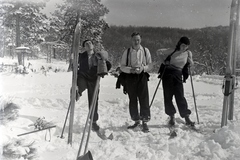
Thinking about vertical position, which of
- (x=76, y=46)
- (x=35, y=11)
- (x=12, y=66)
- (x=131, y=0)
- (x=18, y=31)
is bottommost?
(x=12, y=66)

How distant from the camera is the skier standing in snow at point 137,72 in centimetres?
360

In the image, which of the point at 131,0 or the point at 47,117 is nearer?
the point at 131,0

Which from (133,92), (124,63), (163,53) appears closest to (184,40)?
(163,53)

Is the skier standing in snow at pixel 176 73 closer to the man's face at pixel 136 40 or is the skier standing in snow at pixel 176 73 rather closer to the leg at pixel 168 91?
the leg at pixel 168 91

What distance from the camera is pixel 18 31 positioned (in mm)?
3145

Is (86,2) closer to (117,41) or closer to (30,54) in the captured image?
(117,41)

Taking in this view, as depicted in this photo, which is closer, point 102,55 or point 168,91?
point 102,55

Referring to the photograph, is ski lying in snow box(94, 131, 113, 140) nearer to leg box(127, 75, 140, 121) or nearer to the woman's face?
leg box(127, 75, 140, 121)

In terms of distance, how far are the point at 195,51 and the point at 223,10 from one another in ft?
7.31

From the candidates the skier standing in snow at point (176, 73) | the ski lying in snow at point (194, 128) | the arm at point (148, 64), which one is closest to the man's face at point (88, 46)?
the arm at point (148, 64)

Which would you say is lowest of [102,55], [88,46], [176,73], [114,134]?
[114,134]

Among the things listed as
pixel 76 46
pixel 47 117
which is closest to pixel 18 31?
pixel 76 46

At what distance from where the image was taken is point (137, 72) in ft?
11.8

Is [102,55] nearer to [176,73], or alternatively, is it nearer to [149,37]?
[149,37]
